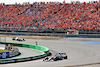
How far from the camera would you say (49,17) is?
7750 cm

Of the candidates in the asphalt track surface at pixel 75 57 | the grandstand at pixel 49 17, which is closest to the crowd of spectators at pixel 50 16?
the grandstand at pixel 49 17

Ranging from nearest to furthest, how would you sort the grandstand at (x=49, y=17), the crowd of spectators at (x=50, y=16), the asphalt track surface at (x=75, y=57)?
the asphalt track surface at (x=75, y=57) < the grandstand at (x=49, y=17) < the crowd of spectators at (x=50, y=16)

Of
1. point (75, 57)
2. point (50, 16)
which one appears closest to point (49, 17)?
point (50, 16)

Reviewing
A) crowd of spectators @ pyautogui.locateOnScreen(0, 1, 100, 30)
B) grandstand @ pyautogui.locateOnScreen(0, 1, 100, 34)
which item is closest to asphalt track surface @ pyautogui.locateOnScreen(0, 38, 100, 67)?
grandstand @ pyautogui.locateOnScreen(0, 1, 100, 34)

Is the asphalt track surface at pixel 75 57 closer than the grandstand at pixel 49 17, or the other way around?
the asphalt track surface at pixel 75 57

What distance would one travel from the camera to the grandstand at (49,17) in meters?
67.0

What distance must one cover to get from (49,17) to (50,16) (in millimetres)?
844

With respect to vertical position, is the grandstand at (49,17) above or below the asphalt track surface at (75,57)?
above

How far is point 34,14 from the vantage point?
269 feet

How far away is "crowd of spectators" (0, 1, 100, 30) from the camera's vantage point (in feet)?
226

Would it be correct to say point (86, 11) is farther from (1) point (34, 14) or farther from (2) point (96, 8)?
(1) point (34, 14)

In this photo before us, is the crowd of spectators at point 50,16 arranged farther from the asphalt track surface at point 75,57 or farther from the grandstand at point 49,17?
the asphalt track surface at point 75,57

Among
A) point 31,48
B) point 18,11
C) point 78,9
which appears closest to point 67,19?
point 78,9

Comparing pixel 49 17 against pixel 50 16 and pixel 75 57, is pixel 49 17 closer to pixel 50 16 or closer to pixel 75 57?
pixel 50 16
